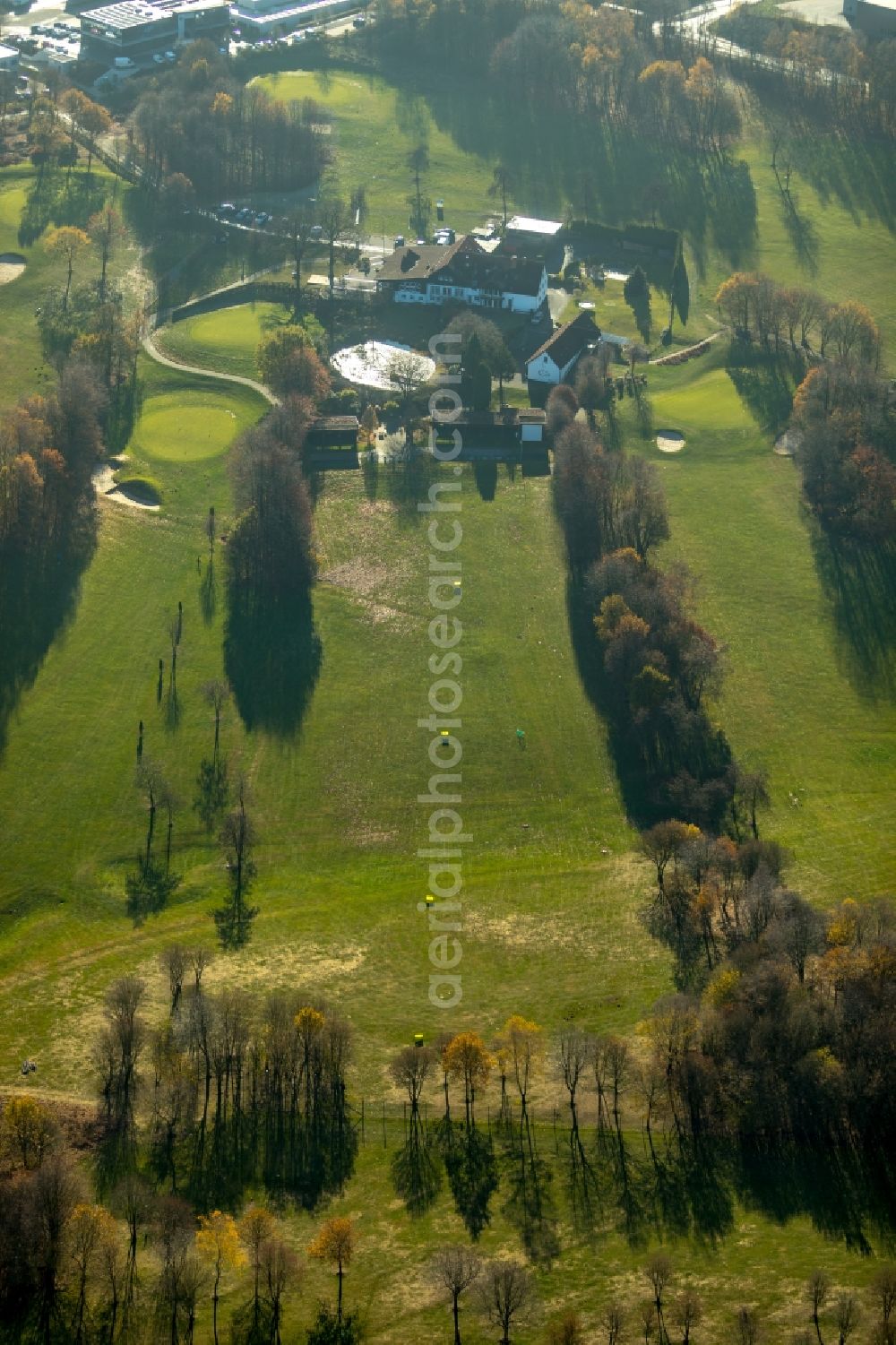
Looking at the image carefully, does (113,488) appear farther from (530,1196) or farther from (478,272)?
(530,1196)

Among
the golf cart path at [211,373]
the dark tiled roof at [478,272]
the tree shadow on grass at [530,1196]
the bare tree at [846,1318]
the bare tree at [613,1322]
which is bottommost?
the tree shadow on grass at [530,1196]

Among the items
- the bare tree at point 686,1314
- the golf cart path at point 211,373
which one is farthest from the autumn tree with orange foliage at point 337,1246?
the golf cart path at point 211,373

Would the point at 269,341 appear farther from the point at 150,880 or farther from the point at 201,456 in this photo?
the point at 150,880

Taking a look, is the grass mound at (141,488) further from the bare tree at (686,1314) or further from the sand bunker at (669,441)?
the bare tree at (686,1314)

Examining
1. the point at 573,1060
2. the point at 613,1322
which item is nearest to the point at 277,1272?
the point at 613,1322

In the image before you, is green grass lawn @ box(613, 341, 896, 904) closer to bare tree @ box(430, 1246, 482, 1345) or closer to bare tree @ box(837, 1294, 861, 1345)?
bare tree @ box(837, 1294, 861, 1345)

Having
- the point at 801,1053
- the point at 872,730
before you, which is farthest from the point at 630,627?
the point at 801,1053
